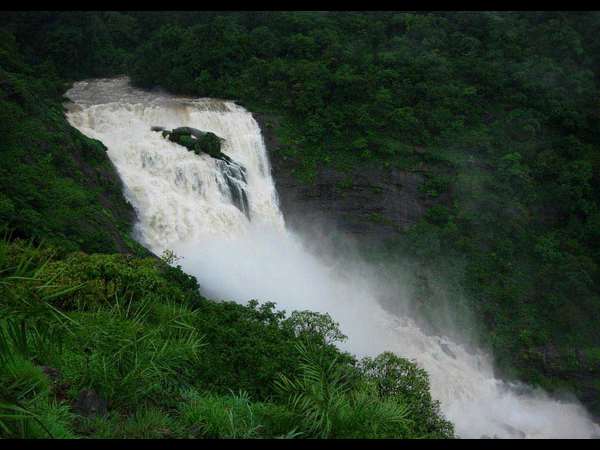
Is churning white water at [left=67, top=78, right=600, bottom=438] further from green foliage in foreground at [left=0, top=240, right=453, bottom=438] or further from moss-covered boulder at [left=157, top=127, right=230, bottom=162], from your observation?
green foliage in foreground at [left=0, top=240, right=453, bottom=438]

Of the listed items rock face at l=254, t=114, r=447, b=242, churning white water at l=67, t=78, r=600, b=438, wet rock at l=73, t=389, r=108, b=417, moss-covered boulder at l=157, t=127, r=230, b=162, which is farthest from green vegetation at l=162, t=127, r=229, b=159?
wet rock at l=73, t=389, r=108, b=417

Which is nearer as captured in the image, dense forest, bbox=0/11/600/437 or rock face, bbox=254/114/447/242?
dense forest, bbox=0/11/600/437

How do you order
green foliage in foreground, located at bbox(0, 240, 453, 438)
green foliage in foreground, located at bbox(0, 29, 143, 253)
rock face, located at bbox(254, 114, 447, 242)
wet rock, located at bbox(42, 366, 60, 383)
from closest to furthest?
green foliage in foreground, located at bbox(0, 240, 453, 438)
wet rock, located at bbox(42, 366, 60, 383)
green foliage in foreground, located at bbox(0, 29, 143, 253)
rock face, located at bbox(254, 114, 447, 242)

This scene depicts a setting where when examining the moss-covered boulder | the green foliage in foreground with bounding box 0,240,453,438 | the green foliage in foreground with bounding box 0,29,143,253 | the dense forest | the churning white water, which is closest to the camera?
the green foliage in foreground with bounding box 0,240,453,438

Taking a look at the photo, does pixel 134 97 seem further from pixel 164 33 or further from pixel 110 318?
pixel 110 318

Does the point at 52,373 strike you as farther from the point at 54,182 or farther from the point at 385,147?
the point at 385,147

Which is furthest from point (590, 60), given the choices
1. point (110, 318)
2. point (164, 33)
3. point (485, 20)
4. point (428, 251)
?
point (110, 318)
